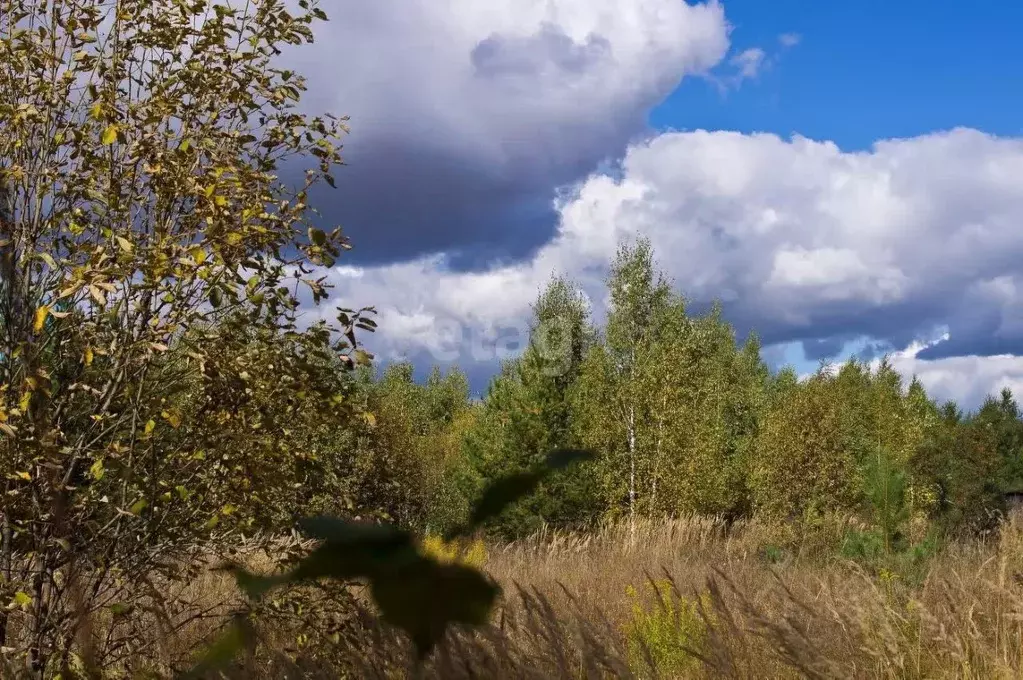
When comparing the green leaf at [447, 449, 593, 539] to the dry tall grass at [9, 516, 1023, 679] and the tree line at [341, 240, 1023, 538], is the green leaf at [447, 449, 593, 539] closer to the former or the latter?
the dry tall grass at [9, 516, 1023, 679]

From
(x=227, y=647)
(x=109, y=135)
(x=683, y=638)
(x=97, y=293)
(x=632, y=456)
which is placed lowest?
(x=683, y=638)

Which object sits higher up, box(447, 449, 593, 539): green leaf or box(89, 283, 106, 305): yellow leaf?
box(89, 283, 106, 305): yellow leaf

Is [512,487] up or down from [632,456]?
down

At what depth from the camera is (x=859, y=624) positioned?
11.3 ft

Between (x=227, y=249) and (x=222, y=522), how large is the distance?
127cm

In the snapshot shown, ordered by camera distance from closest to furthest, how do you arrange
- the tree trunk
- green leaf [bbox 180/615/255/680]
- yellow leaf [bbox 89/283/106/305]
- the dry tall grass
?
green leaf [bbox 180/615/255/680] < the dry tall grass < yellow leaf [bbox 89/283/106/305] < the tree trunk

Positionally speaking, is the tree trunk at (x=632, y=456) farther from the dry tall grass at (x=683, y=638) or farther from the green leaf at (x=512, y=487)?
the green leaf at (x=512, y=487)

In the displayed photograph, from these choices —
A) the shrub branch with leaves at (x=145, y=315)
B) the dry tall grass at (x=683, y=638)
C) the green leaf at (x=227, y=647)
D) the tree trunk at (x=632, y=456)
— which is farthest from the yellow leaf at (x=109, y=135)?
the tree trunk at (x=632, y=456)

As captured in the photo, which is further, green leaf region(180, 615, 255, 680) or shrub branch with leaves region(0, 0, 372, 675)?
shrub branch with leaves region(0, 0, 372, 675)

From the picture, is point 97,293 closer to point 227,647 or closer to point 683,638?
point 227,647

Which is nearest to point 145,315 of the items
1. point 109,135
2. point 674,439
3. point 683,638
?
point 109,135

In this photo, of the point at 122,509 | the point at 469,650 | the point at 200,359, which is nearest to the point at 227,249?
the point at 200,359

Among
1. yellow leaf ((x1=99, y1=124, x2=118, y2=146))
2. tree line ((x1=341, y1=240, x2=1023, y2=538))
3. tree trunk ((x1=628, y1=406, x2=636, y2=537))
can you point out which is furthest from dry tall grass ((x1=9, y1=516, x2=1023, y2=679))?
tree trunk ((x1=628, y1=406, x2=636, y2=537))

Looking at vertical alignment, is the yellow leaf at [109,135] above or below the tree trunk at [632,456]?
above
